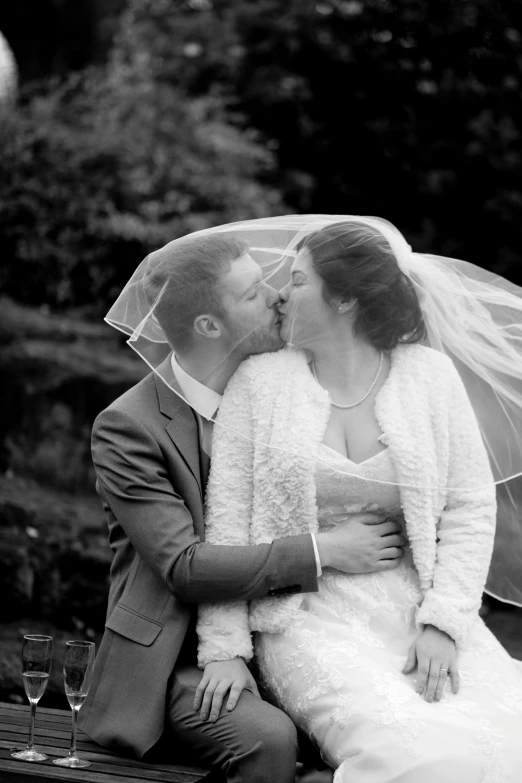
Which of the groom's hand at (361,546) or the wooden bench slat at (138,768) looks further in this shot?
the groom's hand at (361,546)

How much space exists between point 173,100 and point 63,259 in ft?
8.02

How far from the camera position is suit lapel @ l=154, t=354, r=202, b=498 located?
3115 millimetres

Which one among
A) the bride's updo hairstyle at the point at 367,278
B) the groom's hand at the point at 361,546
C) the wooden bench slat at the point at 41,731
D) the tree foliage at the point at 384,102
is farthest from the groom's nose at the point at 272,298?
the tree foliage at the point at 384,102

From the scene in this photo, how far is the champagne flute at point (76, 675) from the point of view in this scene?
279 centimetres

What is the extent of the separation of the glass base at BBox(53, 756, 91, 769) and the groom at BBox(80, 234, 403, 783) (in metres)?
0.14

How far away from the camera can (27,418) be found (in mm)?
6254

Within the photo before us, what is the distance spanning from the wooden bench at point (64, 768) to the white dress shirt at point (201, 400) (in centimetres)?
95

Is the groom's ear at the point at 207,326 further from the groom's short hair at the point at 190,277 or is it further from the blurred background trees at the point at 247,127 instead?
the blurred background trees at the point at 247,127

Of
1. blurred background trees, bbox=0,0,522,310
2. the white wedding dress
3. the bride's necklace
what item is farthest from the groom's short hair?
blurred background trees, bbox=0,0,522,310

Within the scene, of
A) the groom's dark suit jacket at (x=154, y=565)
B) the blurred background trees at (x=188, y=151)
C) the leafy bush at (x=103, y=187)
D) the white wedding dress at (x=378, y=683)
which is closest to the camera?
the white wedding dress at (x=378, y=683)

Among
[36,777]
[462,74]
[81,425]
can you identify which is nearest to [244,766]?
[36,777]

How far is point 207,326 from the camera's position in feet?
10.5

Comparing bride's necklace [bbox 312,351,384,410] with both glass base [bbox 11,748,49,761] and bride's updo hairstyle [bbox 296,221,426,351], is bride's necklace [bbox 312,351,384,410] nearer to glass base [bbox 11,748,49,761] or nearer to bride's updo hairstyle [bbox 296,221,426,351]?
bride's updo hairstyle [bbox 296,221,426,351]

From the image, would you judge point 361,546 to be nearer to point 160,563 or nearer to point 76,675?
point 160,563
